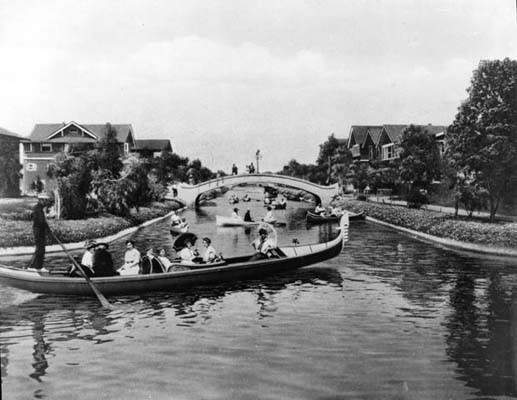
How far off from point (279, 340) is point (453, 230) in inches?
629

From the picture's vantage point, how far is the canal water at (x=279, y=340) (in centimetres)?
791

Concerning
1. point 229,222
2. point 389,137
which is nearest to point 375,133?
point 389,137

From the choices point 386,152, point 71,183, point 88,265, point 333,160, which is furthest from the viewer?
point 333,160

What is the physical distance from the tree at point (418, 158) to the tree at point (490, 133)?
10.1 meters

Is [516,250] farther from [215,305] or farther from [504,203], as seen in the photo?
[215,305]

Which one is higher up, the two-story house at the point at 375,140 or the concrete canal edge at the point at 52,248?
the two-story house at the point at 375,140

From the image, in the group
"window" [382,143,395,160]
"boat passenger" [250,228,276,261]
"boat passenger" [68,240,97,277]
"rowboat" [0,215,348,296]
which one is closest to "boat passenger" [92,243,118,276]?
"boat passenger" [68,240,97,277]

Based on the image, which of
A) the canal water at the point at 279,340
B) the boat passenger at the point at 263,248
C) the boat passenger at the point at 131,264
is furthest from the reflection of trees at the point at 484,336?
the boat passenger at the point at 131,264

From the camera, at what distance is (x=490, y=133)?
72.0 feet

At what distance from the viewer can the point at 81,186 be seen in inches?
812

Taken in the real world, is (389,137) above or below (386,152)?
above

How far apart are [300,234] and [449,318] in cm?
1892

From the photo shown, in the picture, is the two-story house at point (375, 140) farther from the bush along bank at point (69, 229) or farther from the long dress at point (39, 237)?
the long dress at point (39, 237)

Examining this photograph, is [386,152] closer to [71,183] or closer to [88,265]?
[71,183]
